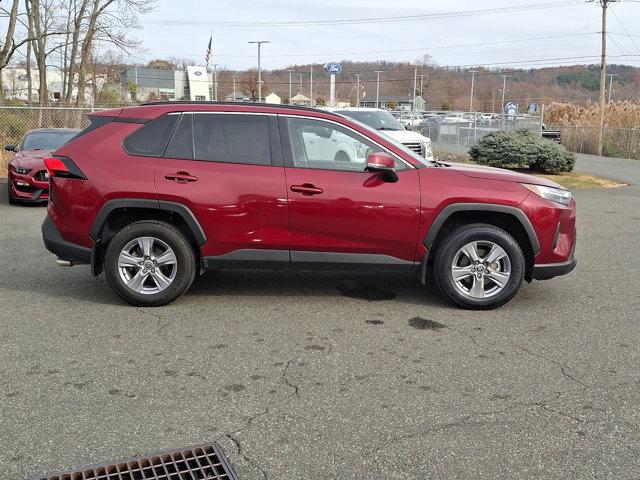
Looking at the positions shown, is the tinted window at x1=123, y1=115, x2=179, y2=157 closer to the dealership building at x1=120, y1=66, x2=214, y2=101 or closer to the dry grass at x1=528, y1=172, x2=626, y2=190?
the dry grass at x1=528, y1=172, x2=626, y2=190

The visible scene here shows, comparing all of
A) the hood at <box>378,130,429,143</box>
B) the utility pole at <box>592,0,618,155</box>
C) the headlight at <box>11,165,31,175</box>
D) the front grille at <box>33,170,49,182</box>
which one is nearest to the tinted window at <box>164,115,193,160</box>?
the front grille at <box>33,170,49,182</box>

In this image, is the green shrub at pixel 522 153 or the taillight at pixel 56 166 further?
the green shrub at pixel 522 153

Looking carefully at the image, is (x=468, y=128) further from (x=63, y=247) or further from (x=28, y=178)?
(x=63, y=247)

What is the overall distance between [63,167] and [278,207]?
6.42 ft

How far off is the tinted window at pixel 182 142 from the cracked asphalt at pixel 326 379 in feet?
4.47

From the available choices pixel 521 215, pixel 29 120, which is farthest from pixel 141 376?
pixel 29 120

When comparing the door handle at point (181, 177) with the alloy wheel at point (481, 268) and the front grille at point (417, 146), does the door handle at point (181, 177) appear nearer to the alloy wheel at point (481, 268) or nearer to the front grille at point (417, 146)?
the alloy wheel at point (481, 268)

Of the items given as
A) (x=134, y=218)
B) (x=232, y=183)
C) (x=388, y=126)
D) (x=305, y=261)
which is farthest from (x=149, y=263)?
(x=388, y=126)

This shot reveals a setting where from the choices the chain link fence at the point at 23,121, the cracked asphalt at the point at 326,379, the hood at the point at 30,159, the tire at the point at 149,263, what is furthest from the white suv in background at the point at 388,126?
the tire at the point at 149,263

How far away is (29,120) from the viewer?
1934cm

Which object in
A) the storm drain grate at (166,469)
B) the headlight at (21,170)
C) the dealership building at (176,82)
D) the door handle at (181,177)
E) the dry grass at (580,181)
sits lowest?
the storm drain grate at (166,469)

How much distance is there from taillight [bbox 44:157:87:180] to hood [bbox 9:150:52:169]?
21.9ft

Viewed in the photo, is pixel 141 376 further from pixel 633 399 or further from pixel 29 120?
pixel 29 120

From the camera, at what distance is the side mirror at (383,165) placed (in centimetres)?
533
